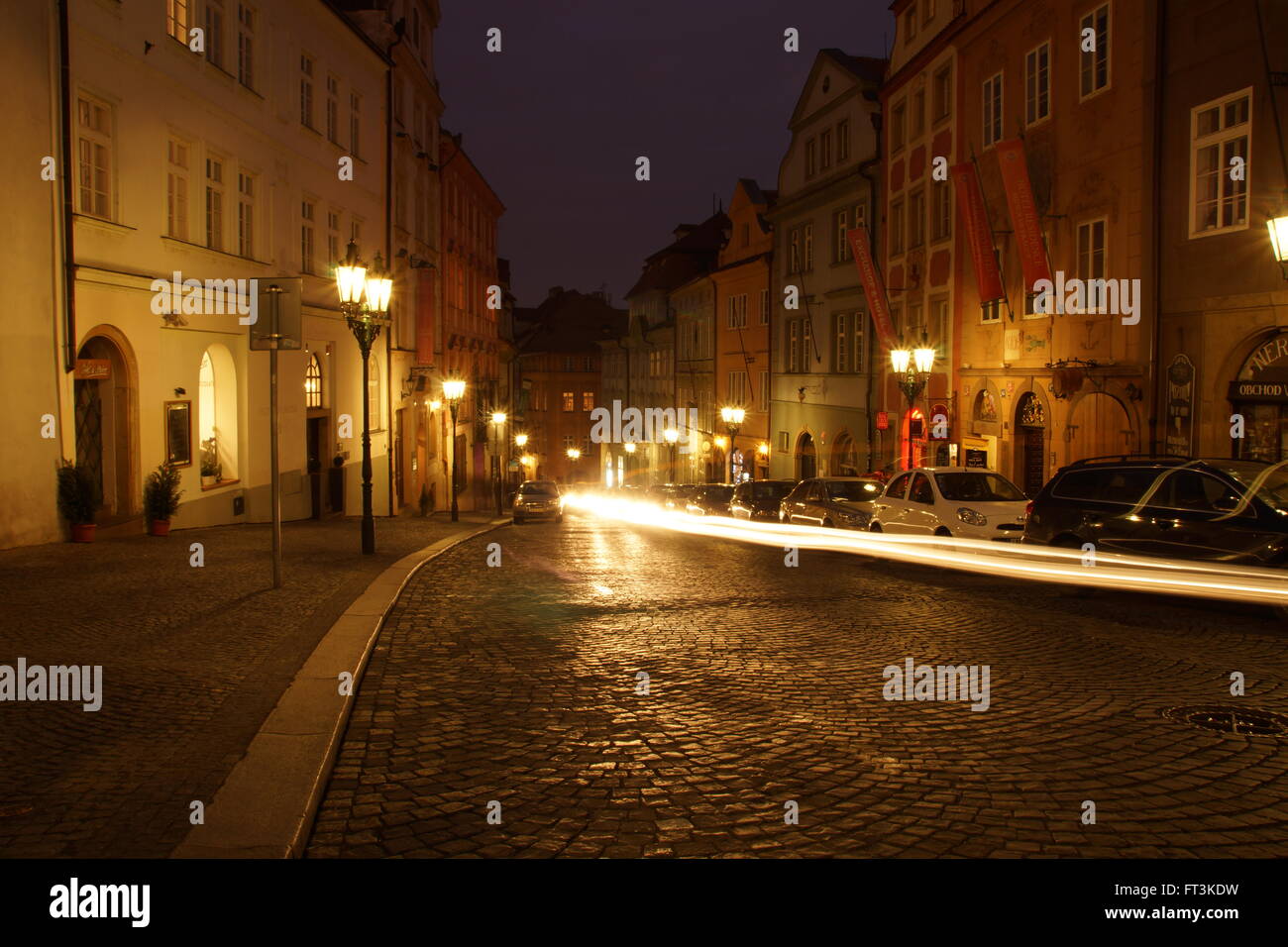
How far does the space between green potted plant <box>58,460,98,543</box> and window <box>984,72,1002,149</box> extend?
75.5ft

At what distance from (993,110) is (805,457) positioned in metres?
18.9

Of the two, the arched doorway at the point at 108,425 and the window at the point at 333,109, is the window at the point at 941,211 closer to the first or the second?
the window at the point at 333,109

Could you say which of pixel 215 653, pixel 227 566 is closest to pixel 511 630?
pixel 215 653

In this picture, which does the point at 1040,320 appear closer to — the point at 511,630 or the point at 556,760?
the point at 511,630

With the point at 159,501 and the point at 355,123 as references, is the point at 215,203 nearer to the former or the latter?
the point at 159,501

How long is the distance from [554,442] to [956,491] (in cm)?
8625

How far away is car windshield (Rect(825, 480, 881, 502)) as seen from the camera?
2358 centimetres

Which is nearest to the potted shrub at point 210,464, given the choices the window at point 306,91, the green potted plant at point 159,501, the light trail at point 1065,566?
the green potted plant at point 159,501

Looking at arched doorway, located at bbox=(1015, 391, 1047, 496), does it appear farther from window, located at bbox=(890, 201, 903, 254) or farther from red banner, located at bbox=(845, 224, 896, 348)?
window, located at bbox=(890, 201, 903, 254)

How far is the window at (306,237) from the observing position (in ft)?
88.3

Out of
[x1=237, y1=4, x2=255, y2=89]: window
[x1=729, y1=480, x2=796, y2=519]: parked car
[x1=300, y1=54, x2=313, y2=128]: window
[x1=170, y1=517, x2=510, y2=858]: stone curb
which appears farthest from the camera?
[x1=729, y1=480, x2=796, y2=519]: parked car

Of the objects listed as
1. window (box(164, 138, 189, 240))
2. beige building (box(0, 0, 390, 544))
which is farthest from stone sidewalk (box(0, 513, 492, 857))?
window (box(164, 138, 189, 240))

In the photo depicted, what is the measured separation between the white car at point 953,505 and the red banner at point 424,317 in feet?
75.8
